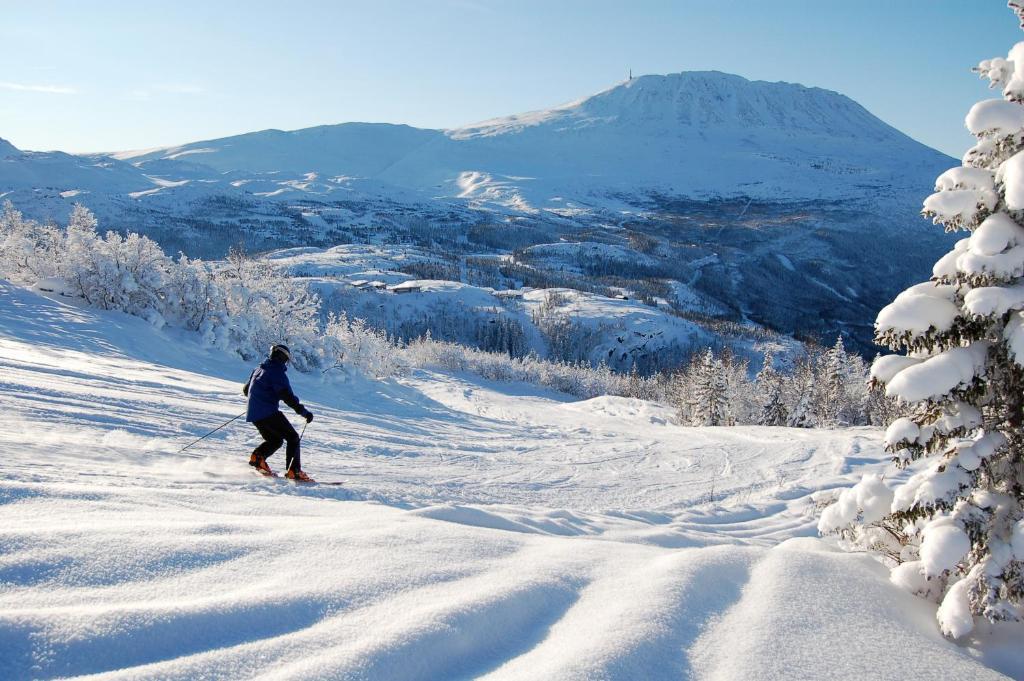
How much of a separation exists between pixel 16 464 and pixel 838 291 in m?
181

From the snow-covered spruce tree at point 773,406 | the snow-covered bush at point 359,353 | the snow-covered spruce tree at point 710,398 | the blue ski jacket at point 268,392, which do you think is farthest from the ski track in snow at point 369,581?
the snow-covered spruce tree at point 773,406

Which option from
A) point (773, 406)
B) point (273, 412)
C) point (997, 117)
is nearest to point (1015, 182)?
point (997, 117)

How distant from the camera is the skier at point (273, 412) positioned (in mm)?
7406

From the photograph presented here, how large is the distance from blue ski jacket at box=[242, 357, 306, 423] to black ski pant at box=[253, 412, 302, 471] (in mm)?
80

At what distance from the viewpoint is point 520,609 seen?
3.41 metres

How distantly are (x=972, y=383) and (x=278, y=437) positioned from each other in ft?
22.3

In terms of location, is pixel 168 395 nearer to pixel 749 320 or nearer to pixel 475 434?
pixel 475 434

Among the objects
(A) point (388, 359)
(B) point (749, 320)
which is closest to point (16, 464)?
(A) point (388, 359)

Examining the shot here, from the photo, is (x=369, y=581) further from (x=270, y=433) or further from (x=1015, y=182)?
(x=270, y=433)

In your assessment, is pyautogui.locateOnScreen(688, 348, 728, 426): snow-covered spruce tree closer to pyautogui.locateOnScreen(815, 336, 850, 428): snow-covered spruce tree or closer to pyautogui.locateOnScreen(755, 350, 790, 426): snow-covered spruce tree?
pyautogui.locateOnScreen(755, 350, 790, 426): snow-covered spruce tree

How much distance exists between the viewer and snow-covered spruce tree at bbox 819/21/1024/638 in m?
3.78

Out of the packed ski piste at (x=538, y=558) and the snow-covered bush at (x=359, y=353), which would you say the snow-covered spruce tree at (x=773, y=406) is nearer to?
the snow-covered bush at (x=359, y=353)

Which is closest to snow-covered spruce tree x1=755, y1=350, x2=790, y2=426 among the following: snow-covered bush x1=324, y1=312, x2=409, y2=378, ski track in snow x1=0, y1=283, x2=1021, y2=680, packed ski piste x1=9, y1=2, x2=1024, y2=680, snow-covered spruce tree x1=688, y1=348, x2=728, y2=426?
snow-covered spruce tree x1=688, y1=348, x2=728, y2=426

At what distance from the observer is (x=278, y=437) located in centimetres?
754
